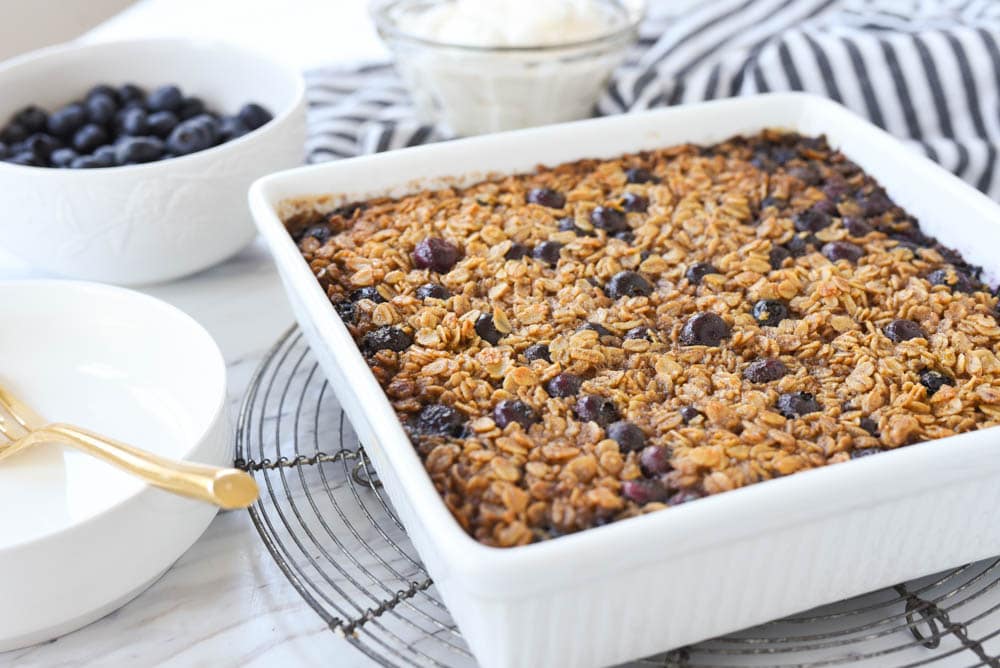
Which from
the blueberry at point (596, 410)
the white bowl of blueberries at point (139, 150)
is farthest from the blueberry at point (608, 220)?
the white bowl of blueberries at point (139, 150)

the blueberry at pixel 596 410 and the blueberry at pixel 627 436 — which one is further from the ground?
the blueberry at pixel 627 436

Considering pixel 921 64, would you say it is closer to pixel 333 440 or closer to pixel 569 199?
pixel 569 199

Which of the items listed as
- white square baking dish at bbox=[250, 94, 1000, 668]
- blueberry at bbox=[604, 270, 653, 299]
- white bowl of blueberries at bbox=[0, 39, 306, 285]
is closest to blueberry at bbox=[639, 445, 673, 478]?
white square baking dish at bbox=[250, 94, 1000, 668]

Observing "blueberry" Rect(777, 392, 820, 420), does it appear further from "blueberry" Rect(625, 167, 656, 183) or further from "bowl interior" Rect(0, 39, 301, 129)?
"bowl interior" Rect(0, 39, 301, 129)

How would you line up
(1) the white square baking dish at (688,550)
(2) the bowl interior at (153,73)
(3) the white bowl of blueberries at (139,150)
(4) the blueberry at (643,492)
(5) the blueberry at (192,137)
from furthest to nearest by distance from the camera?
(2) the bowl interior at (153,73) → (5) the blueberry at (192,137) → (3) the white bowl of blueberries at (139,150) → (4) the blueberry at (643,492) → (1) the white square baking dish at (688,550)

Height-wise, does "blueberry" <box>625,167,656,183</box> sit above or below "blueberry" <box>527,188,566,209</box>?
below

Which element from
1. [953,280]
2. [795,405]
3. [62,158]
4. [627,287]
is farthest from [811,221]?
[62,158]

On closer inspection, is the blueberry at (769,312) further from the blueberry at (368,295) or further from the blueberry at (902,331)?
the blueberry at (368,295)
